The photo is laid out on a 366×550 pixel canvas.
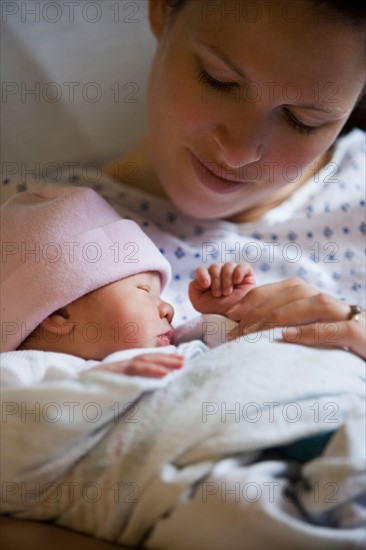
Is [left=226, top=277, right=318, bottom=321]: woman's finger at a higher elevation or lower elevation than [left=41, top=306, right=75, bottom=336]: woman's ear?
higher

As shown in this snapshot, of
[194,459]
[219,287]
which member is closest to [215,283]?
[219,287]

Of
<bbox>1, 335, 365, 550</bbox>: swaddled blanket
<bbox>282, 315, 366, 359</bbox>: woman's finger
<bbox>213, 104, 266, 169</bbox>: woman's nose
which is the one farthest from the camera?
<bbox>213, 104, 266, 169</bbox>: woman's nose

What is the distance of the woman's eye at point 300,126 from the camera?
0.98 meters

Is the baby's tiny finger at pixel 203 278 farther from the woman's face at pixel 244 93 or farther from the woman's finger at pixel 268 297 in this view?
the woman's face at pixel 244 93

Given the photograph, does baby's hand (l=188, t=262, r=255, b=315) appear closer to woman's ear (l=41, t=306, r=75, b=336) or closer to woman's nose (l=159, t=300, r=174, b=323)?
woman's nose (l=159, t=300, r=174, b=323)

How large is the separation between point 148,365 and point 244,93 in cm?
46

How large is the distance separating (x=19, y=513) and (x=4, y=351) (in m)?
0.22

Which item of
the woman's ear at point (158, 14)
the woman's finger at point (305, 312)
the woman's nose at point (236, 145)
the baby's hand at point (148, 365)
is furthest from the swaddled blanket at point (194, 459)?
the woman's ear at point (158, 14)

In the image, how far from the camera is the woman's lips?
1.03 metres

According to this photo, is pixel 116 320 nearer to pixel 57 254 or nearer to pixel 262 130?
pixel 57 254

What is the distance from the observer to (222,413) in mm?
689

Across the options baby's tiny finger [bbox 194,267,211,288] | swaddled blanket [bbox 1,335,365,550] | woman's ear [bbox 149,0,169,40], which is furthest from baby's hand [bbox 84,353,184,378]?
woman's ear [bbox 149,0,169,40]

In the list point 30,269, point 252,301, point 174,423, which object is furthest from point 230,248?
point 174,423

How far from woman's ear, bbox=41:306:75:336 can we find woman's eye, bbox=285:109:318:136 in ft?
1.53
